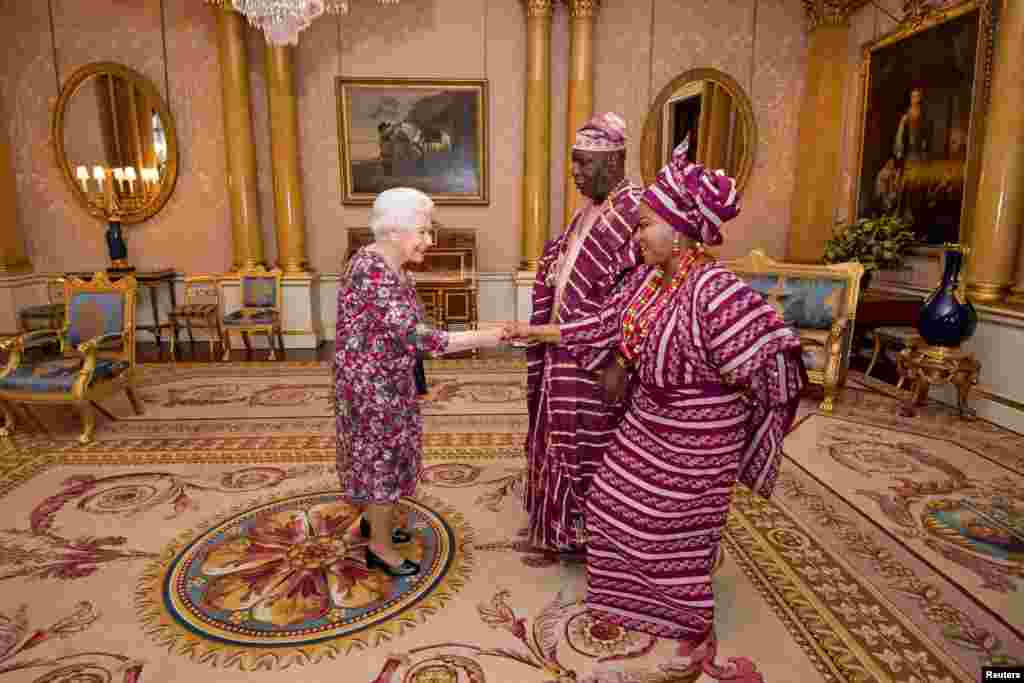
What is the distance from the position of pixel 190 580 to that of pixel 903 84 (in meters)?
7.44

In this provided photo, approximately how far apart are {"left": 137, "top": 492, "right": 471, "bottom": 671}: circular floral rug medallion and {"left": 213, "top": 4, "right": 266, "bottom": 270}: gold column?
4868 mm

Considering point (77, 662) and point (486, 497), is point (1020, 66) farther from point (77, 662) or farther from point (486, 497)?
point (77, 662)

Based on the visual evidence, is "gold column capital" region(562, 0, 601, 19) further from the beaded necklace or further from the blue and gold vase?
the beaded necklace

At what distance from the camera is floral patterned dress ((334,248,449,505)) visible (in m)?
2.19

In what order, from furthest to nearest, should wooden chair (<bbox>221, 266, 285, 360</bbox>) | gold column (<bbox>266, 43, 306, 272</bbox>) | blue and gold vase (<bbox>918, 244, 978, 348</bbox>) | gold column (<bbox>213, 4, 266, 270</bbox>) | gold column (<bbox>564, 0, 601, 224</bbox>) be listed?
gold column (<bbox>564, 0, 601, 224</bbox>)
gold column (<bbox>266, 43, 306, 272</bbox>)
gold column (<bbox>213, 4, 266, 270</bbox>)
wooden chair (<bbox>221, 266, 285, 360</bbox>)
blue and gold vase (<bbox>918, 244, 978, 348</bbox>)

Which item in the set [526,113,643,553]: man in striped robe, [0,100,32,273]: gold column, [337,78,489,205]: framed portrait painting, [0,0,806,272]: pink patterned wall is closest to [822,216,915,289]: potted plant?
[0,0,806,272]: pink patterned wall

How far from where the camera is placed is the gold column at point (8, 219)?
6875mm

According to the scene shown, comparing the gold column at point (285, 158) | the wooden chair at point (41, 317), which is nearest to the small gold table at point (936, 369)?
the gold column at point (285, 158)

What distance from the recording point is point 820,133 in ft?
24.1

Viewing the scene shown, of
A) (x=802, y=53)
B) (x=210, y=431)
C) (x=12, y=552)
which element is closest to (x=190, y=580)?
(x=12, y=552)

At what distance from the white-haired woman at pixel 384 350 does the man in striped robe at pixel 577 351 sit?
1.07ft

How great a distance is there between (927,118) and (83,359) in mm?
7627

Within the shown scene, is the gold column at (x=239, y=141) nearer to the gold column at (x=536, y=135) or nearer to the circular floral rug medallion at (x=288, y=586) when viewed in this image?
the gold column at (x=536, y=135)

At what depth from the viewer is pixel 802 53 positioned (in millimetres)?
7555
